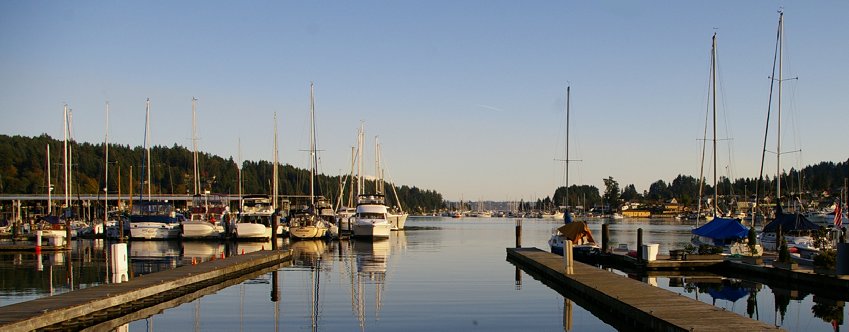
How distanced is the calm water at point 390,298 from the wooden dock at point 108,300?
1.02 metres

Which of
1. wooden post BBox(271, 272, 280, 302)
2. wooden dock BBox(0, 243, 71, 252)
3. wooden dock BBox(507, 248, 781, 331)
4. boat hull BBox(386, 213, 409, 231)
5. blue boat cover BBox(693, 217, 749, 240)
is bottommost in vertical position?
boat hull BBox(386, 213, 409, 231)

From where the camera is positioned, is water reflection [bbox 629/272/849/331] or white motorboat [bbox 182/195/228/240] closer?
water reflection [bbox 629/272/849/331]

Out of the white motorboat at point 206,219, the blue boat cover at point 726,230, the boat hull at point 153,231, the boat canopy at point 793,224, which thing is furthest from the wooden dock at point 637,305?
the boat hull at point 153,231

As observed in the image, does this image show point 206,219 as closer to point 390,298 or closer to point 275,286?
point 275,286

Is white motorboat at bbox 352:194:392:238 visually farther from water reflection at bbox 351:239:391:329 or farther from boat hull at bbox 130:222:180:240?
boat hull at bbox 130:222:180:240

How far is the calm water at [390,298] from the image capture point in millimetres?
25234

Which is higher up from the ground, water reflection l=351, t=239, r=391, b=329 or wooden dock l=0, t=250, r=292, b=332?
wooden dock l=0, t=250, r=292, b=332

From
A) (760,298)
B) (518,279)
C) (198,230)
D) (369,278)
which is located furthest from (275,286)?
(198,230)

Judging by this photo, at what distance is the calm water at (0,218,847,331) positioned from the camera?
2523cm

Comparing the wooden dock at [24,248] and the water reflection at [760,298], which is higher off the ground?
the wooden dock at [24,248]

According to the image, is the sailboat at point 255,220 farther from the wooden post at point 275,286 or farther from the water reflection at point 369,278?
the wooden post at point 275,286

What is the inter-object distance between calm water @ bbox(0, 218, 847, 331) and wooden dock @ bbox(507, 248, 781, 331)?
0.64 m

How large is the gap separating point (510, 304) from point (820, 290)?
11444 mm

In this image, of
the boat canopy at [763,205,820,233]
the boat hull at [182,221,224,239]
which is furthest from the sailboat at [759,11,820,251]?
the boat hull at [182,221,224,239]
